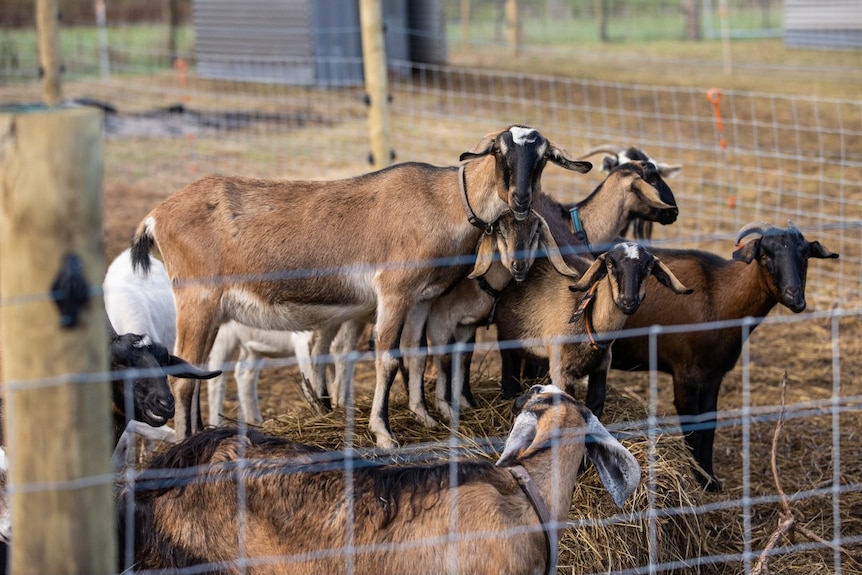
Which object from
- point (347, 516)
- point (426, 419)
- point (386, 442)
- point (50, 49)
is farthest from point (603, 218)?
point (50, 49)

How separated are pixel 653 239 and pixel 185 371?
5.73 meters

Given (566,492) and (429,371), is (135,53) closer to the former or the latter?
(429,371)

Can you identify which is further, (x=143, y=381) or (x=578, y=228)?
(x=578, y=228)

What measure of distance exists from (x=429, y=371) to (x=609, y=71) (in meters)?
14.6

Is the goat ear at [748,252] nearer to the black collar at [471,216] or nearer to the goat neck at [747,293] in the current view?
the goat neck at [747,293]

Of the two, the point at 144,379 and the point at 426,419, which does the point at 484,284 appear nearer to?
the point at 426,419

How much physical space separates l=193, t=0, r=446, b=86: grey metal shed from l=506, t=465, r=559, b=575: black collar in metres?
13.8

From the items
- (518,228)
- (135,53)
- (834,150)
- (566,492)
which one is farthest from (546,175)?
(135,53)

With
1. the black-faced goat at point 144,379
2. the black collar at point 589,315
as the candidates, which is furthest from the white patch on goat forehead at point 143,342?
the black collar at point 589,315

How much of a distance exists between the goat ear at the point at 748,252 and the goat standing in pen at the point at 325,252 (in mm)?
961

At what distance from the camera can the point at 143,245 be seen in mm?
5586

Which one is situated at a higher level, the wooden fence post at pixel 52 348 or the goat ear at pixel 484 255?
the wooden fence post at pixel 52 348

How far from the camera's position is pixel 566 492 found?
12.2 ft

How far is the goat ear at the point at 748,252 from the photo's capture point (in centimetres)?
554
